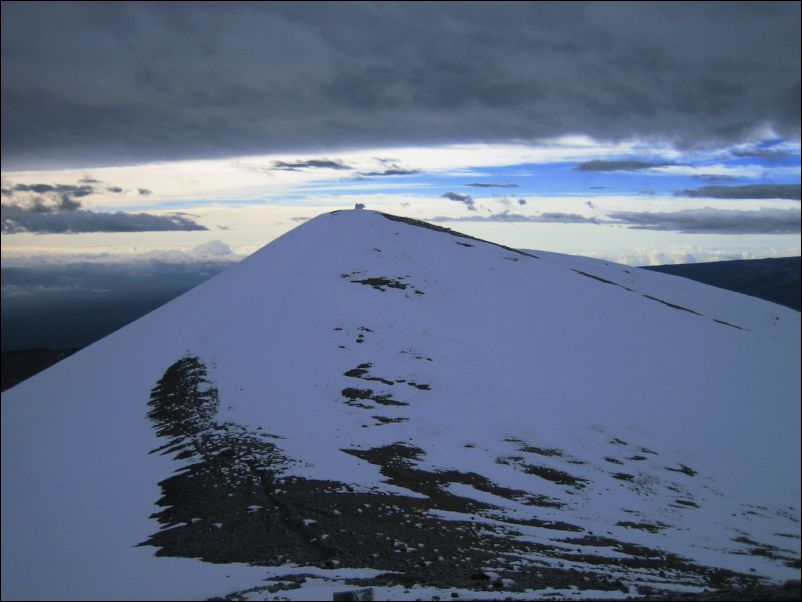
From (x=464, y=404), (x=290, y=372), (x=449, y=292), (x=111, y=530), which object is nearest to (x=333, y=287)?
(x=449, y=292)

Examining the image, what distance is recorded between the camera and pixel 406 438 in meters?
29.4

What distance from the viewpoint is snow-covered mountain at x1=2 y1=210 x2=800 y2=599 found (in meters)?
17.7

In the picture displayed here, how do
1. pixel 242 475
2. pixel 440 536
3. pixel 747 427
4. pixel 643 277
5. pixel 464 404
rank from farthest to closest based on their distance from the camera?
pixel 643 277 < pixel 747 427 < pixel 464 404 < pixel 242 475 < pixel 440 536

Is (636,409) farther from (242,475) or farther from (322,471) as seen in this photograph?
(242,475)

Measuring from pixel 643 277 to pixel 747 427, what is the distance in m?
43.5

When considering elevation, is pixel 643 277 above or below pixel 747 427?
above

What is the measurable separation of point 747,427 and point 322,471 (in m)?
28.7

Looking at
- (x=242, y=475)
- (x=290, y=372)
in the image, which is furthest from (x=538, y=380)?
(x=242, y=475)

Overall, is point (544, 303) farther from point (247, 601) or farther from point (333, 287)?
point (247, 601)

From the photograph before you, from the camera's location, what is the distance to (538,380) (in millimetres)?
40031

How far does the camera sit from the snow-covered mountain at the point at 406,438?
17.7m

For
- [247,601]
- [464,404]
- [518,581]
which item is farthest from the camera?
[464,404]

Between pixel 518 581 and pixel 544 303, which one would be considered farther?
pixel 544 303

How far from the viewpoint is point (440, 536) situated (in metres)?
19.2
